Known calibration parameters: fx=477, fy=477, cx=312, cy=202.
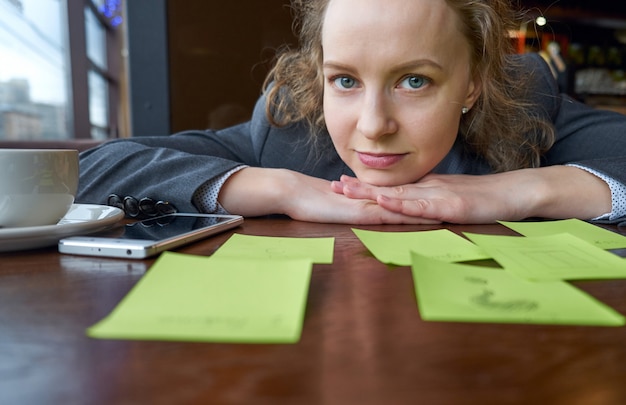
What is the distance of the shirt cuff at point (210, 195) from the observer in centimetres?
68

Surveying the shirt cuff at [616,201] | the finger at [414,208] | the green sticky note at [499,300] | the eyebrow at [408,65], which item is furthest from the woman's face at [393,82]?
the green sticky note at [499,300]

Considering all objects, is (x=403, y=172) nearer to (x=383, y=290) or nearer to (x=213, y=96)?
(x=383, y=290)

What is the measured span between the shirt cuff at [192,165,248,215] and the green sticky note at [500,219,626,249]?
1.26 feet

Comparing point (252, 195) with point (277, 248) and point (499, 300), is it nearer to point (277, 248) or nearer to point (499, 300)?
point (277, 248)

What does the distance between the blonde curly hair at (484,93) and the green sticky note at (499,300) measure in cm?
51

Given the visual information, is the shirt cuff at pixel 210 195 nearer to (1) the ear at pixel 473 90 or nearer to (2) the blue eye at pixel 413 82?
(2) the blue eye at pixel 413 82

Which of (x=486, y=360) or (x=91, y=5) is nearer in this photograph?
(x=486, y=360)

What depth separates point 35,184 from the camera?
433 millimetres

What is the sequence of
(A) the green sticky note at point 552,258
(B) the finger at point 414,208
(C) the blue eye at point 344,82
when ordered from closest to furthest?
(A) the green sticky note at point 552,258 → (B) the finger at point 414,208 → (C) the blue eye at point 344,82

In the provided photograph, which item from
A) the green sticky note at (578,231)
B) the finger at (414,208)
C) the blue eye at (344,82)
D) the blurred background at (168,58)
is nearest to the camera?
the green sticky note at (578,231)

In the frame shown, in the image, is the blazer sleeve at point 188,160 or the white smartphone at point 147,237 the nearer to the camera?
the white smartphone at point 147,237

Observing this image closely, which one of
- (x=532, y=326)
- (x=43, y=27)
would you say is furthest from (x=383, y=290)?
(x=43, y=27)

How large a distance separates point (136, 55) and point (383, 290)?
108cm

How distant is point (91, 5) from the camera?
13.6ft
